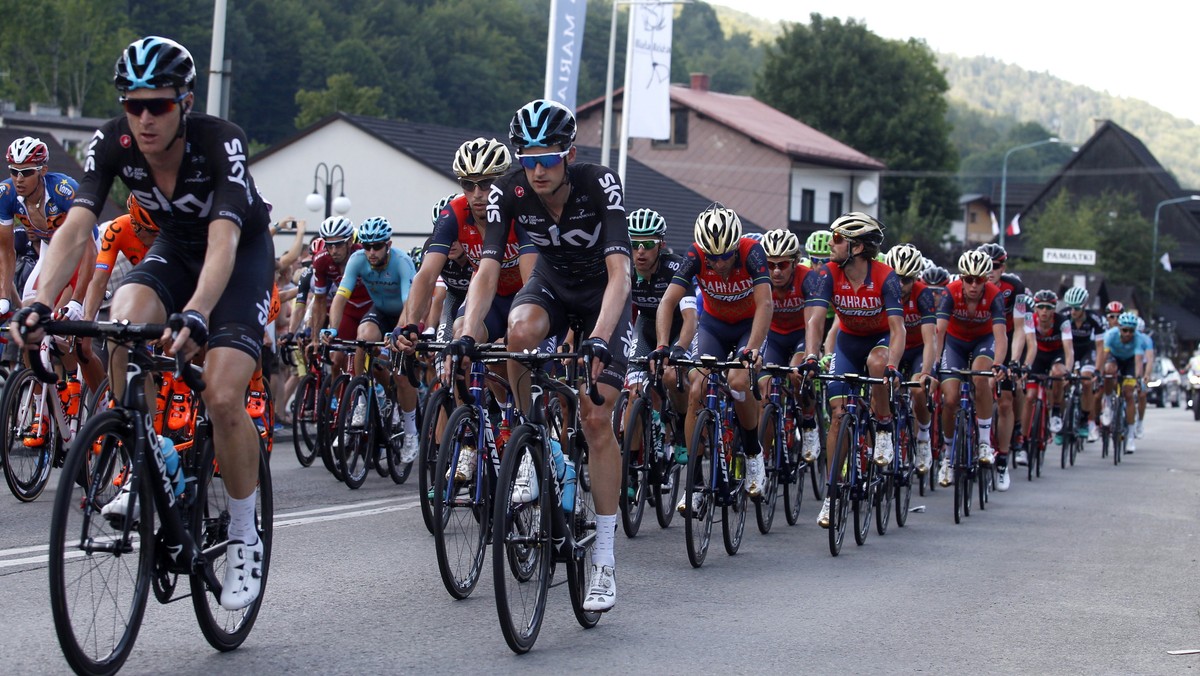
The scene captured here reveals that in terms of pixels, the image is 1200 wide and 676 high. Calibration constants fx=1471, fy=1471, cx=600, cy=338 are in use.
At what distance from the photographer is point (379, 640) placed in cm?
613

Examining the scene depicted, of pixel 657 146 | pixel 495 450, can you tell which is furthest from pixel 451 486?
pixel 657 146

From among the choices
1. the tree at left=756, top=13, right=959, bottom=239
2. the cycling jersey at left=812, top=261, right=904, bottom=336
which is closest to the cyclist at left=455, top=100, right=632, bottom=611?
the cycling jersey at left=812, top=261, right=904, bottom=336

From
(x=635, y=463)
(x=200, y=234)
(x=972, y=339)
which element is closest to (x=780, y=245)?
(x=635, y=463)

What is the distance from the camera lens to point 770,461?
10.6 meters

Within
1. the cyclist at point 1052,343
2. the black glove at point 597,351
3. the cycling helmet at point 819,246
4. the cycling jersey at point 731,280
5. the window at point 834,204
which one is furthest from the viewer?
the window at point 834,204

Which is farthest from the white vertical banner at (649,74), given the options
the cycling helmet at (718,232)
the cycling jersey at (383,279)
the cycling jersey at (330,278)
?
the cycling helmet at (718,232)

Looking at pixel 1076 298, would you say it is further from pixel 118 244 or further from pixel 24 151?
pixel 24 151

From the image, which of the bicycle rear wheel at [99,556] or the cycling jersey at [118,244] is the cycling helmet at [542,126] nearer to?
the bicycle rear wheel at [99,556]

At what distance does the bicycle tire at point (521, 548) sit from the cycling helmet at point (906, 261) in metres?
7.25

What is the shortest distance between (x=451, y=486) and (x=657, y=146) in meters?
62.6

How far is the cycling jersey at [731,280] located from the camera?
33.3ft

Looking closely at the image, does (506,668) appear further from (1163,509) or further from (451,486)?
(1163,509)

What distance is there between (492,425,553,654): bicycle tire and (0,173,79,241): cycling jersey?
5.11m

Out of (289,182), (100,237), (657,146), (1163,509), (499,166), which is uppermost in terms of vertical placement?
(657,146)
